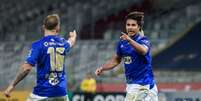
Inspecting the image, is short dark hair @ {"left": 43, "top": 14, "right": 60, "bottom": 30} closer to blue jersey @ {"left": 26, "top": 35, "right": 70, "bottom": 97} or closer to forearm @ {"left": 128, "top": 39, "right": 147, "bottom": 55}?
Answer: blue jersey @ {"left": 26, "top": 35, "right": 70, "bottom": 97}

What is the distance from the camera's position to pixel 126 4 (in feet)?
105

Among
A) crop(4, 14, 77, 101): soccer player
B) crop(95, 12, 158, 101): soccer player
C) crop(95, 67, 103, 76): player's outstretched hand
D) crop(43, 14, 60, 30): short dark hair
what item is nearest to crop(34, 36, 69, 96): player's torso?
crop(4, 14, 77, 101): soccer player

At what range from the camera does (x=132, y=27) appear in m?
10.4

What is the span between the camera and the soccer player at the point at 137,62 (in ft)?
34.1

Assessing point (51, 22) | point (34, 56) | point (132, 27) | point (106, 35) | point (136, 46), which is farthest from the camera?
point (106, 35)

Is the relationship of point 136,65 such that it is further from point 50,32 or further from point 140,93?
point 50,32

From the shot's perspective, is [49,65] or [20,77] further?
[49,65]

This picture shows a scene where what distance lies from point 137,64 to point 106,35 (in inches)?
753

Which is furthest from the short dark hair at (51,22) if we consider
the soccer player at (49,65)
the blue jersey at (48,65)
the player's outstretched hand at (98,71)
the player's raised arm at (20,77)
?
the player's outstretched hand at (98,71)

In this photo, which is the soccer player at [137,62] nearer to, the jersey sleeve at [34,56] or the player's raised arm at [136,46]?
the player's raised arm at [136,46]

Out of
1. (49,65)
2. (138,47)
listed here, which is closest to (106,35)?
(138,47)

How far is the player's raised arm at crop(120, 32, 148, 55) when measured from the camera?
32.8 ft

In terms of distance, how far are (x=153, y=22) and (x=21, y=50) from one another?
16.9 ft

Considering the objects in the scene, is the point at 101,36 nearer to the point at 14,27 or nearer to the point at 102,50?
the point at 102,50
